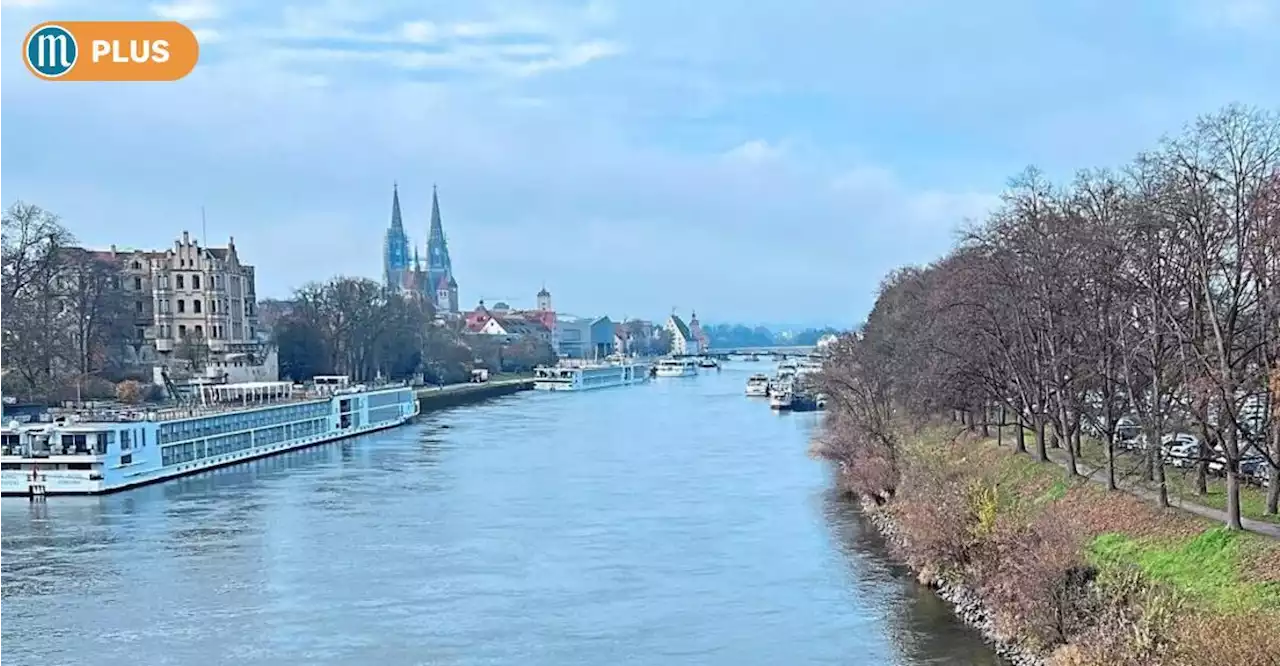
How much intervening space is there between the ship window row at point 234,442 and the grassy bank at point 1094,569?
24465mm

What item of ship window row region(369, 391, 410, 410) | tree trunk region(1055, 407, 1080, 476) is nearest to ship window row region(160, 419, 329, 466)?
ship window row region(369, 391, 410, 410)

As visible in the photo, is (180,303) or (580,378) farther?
(580,378)

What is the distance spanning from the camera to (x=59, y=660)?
1736cm

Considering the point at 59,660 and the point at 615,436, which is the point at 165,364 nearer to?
the point at 615,436

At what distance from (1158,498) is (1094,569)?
3.61 meters

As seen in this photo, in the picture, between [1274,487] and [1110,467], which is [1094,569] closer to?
[1274,487]

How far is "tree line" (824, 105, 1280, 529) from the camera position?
16.8 m

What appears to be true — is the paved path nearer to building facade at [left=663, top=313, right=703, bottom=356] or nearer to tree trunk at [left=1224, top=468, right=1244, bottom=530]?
tree trunk at [left=1224, top=468, right=1244, bottom=530]

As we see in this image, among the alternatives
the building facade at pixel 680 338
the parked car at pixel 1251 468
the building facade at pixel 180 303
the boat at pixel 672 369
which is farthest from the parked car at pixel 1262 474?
the building facade at pixel 680 338

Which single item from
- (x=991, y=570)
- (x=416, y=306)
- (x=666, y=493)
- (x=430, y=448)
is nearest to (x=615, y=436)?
(x=430, y=448)

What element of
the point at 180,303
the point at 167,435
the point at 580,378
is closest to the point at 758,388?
the point at 580,378

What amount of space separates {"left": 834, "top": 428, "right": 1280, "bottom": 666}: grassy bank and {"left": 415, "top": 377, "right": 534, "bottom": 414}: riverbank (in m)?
49.8

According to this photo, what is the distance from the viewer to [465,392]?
80.5 m

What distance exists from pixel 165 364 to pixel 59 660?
4651cm
